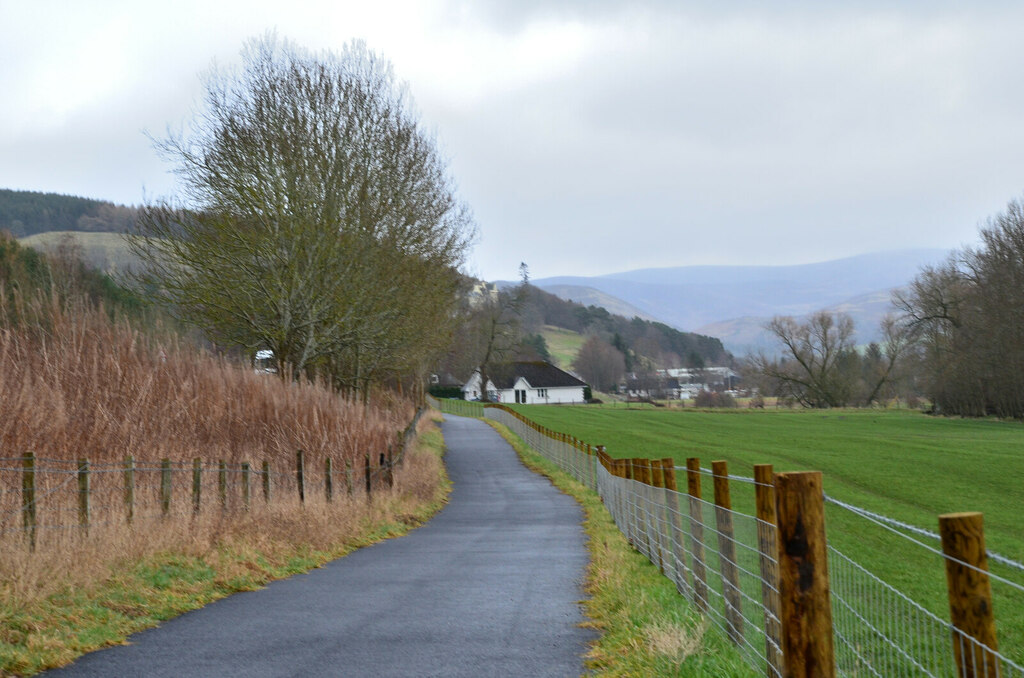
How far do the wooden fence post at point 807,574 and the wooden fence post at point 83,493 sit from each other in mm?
9257

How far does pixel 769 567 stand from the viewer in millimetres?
6531

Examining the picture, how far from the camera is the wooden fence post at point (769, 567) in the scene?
640cm

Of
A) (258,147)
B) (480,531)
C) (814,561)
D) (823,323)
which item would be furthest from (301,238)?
(823,323)

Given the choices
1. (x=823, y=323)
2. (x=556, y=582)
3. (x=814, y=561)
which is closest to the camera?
(x=814, y=561)

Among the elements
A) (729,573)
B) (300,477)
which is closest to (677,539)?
(729,573)

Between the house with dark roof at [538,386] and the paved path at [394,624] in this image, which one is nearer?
the paved path at [394,624]

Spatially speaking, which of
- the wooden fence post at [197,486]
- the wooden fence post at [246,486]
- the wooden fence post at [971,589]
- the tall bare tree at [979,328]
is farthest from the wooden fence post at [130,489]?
the tall bare tree at [979,328]

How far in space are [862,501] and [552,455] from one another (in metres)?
16.3

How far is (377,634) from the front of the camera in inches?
345

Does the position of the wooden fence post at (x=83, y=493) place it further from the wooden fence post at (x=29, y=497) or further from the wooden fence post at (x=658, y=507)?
the wooden fence post at (x=658, y=507)

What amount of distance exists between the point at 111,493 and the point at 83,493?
4.94 feet

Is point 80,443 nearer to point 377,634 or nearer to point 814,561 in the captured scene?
point 377,634

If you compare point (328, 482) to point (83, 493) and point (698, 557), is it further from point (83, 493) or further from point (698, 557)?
point (698, 557)

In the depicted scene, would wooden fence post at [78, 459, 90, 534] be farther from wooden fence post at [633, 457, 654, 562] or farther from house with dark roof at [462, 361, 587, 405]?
house with dark roof at [462, 361, 587, 405]
